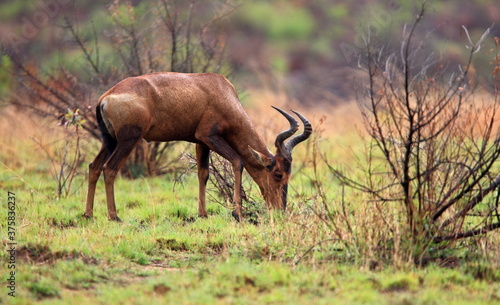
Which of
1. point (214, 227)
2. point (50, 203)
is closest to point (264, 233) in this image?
point (214, 227)

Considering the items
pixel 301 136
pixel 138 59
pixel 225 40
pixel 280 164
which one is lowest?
pixel 280 164

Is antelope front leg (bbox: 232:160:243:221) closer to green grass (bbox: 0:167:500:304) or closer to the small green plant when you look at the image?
green grass (bbox: 0:167:500:304)

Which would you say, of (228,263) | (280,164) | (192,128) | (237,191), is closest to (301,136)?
(280,164)

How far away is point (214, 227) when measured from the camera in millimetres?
8391

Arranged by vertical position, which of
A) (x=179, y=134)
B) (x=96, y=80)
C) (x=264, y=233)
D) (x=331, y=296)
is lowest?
(x=331, y=296)

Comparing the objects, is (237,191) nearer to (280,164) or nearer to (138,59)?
(280,164)

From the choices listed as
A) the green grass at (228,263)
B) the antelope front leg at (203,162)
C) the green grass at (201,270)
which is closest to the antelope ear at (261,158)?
the green grass at (228,263)

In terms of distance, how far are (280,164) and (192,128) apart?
125cm

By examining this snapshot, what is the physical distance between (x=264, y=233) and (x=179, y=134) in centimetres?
205

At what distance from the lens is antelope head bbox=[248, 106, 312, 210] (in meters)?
9.02

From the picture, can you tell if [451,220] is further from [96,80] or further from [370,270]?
[96,80]

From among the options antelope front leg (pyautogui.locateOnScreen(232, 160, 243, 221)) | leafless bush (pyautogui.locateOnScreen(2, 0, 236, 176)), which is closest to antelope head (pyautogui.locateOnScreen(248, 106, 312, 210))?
antelope front leg (pyautogui.locateOnScreen(232, 160, 243, 221))

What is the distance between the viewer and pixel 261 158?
9164 millimetres

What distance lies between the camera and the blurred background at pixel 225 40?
12.1 metres
